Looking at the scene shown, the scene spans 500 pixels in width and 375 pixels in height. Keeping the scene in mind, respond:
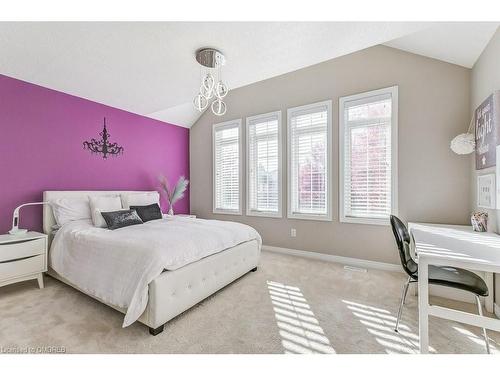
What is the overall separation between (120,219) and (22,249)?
0.91 m

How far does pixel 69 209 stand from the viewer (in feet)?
9.27

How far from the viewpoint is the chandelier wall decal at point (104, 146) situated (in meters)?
3.39

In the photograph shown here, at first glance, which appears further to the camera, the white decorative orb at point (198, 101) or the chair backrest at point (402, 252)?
the white decorative orb at point (198, 101)

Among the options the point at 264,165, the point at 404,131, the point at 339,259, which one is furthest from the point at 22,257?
the point at 404,131

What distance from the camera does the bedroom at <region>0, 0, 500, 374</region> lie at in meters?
1.68

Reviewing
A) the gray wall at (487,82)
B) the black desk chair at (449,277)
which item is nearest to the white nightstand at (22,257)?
the black desk chair at (449,277)

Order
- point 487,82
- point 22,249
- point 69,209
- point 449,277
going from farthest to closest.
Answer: point 69,209
point 22,249
point 487,82
point 449,277

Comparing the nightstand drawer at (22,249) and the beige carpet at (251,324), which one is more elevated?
the nightstand drawer at (22,249)

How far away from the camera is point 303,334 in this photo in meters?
1.70

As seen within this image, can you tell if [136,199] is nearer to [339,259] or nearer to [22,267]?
[22,267]

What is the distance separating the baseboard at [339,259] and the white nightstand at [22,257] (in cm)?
298

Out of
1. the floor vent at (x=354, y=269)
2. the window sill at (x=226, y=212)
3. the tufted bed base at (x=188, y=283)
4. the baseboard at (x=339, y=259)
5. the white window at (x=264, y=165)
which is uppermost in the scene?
the white window at (x=264, y=165)

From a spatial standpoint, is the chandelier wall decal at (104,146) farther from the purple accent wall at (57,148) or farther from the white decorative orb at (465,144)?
the white decorative orb at (465,144)

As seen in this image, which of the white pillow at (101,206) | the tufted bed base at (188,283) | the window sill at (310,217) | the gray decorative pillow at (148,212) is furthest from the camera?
the window sill at (310,217)
